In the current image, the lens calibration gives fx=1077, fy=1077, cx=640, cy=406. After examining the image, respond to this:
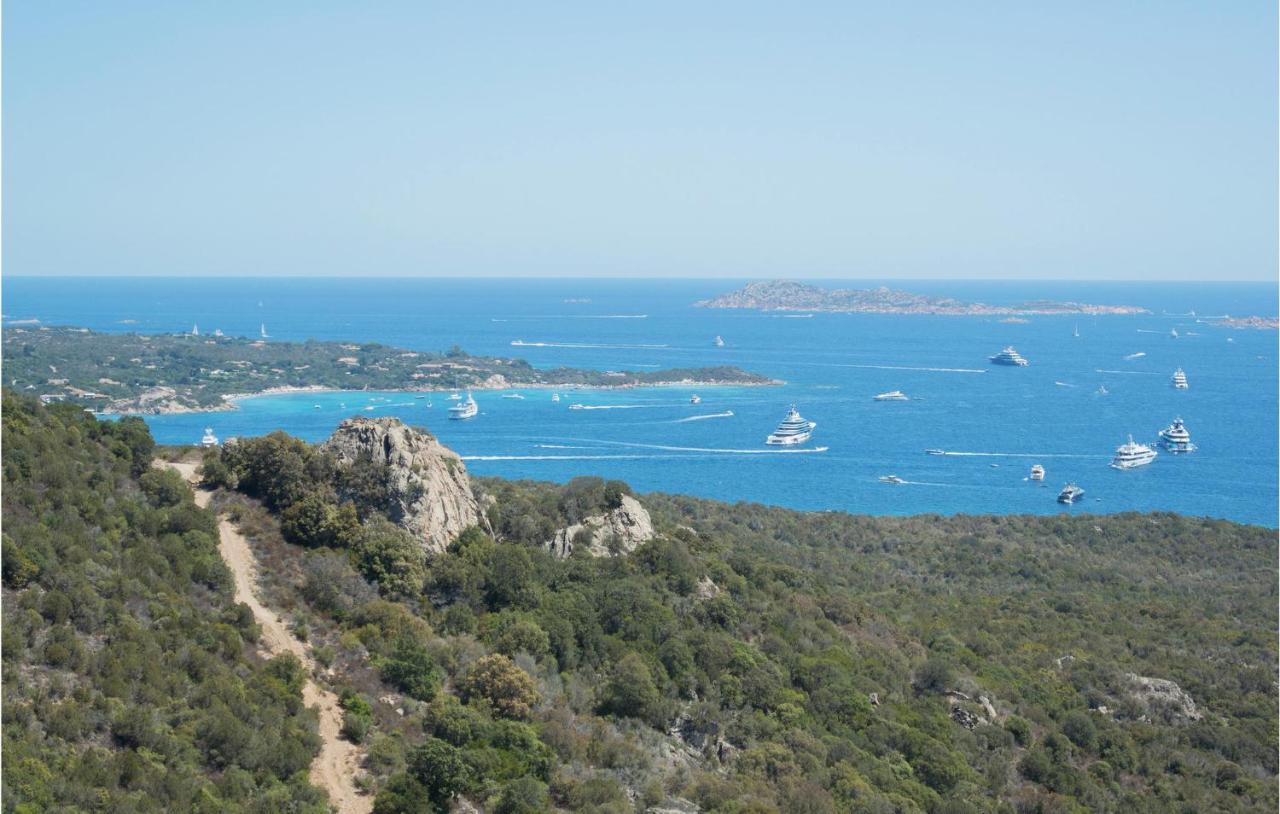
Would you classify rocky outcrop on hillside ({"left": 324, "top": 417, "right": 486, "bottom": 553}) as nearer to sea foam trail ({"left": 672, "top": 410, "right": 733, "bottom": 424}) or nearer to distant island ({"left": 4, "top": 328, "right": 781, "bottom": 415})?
sea foam trail ({"left": 672, "top": 410, "right": 733, "bottom": 424})

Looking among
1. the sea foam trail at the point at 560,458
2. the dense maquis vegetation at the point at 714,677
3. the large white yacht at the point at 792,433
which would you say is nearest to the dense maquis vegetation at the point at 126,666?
the dense maquis vegetation at the point at 714,677

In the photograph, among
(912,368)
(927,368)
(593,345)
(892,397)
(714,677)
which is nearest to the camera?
(714,677)

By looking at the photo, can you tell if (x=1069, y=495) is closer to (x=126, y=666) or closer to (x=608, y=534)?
(x=608, y=534)

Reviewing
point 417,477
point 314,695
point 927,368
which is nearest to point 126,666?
point 314,695

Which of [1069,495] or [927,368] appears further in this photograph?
[927,368]

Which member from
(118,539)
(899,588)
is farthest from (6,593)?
(899,588)

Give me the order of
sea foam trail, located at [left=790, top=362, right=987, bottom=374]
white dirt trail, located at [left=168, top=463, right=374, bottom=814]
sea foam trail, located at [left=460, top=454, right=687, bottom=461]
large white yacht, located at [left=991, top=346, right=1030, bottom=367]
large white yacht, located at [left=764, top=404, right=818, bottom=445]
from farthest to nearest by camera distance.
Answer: large white yacht, located at [left=991, top=346, right=1030, bottom=367]
sea foam trail, located at [left=790, top=362, right=987, bottom=374]
large white yacht, located at [left=764, top=404, right=818, bottom=445]
sea foam trail, located at [left=460, top=454, right=687, bottom=461]
white dirt trail, located at [left=168, top=463, right=374, bottom=814]

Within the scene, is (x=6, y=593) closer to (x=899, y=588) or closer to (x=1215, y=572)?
(x=899, y=588)

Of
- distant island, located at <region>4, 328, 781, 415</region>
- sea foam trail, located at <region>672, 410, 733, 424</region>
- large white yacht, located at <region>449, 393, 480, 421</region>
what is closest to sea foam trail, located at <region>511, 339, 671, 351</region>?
distant island, located at <region>4, 328, 781, 415</region>
